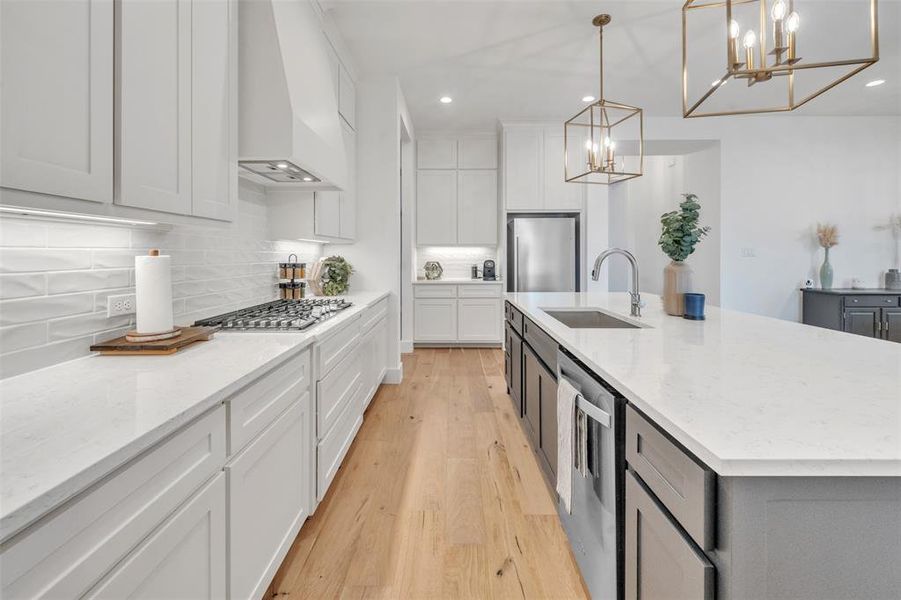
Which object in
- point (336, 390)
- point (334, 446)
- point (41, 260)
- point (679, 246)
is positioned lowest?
point (334, 446)

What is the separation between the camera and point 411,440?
108 inches

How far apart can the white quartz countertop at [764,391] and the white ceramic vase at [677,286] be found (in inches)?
13.6

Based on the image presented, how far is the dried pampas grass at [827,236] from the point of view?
5098mm

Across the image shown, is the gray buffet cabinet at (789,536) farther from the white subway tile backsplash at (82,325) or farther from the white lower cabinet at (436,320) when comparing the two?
the white lower cabinet at (436,320)

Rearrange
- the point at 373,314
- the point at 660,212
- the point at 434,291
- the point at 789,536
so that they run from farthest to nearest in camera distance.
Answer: the point at 660,212, the point at 434,291, the point at 373,314, the point at 789,536

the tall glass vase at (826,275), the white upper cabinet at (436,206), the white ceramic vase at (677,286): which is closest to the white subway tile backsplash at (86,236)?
the white ceramic vase at (677,286)

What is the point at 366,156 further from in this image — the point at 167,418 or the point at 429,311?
the point at 167,418

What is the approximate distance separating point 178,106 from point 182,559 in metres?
1.33

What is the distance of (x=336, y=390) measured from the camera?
215 centimetres

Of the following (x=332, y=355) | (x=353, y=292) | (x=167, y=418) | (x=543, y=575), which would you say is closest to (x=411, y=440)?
(x=332, y=355)

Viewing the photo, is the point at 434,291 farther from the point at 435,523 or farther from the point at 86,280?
the point at 86,280

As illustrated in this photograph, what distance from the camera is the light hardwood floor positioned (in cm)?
153

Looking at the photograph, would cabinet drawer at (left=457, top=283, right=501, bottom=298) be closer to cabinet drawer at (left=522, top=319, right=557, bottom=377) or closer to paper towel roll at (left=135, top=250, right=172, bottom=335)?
cabinet drawer at (left=522, top=319, right=557, bottom=377)

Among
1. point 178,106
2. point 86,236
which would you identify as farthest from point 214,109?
point 86,236
